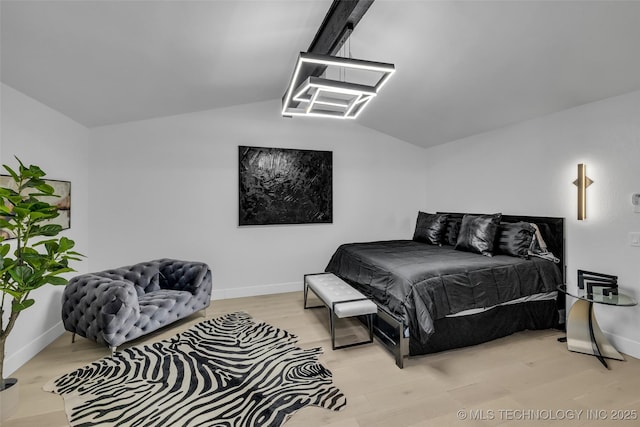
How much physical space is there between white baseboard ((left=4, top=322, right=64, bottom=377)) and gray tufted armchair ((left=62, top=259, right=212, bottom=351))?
238 millimetres

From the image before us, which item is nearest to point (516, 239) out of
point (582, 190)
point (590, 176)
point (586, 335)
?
point (582, 190)

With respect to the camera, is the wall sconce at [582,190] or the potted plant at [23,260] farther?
the wall sconce at [582,190]

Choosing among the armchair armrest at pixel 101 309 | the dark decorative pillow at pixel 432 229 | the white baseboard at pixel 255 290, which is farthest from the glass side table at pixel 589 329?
the armchair armrest at pixel 101 309

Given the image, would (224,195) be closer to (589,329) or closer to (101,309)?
(101,309)

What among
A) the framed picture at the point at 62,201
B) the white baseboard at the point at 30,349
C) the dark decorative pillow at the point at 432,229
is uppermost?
the framed picture at the point at 62,201

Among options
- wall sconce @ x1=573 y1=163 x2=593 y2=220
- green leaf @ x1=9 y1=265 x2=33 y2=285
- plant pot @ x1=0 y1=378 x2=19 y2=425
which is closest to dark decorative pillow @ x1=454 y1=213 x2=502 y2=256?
wall sconce @ x1=573 y1=163 x2=593 y2=220

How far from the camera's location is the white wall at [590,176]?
8.82 feet

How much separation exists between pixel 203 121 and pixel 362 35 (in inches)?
97.0

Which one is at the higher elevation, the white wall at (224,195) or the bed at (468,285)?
the white wall at (224,195)

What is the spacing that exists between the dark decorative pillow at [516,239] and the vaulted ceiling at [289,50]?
1.30 meters

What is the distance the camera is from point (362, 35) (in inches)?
111

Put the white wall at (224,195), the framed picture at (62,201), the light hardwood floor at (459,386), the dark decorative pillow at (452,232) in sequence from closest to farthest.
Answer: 1. the light hardwood floor at (459,386)
2. the framed picture at (62,201)
3. the white wall at (224,195)
4. the dark decorative pillow at (452,232)

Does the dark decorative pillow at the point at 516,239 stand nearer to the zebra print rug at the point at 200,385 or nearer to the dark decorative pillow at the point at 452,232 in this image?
the dark decorative pillow at the point at 452,232

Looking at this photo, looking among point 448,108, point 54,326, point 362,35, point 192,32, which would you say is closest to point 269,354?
point 54,326
